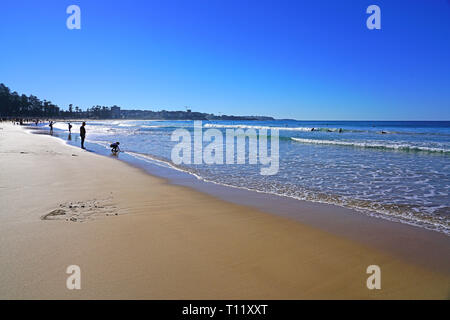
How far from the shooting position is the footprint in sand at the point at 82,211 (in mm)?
4898

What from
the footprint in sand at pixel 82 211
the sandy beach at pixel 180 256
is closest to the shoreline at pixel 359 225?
the sandy beach at pixel 180 256

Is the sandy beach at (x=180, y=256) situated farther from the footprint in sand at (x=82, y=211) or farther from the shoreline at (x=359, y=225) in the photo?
the shoreline at (x=359, y=225)

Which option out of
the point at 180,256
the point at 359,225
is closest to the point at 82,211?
the point at 180,256

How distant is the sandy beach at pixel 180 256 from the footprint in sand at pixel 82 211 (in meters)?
0.02

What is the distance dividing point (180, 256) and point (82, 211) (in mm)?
2843

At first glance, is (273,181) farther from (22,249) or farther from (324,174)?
(22,249)

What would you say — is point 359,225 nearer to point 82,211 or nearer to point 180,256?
point 180,256

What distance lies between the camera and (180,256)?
A: 359 cm

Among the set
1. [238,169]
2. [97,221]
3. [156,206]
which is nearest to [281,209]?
[156,206]

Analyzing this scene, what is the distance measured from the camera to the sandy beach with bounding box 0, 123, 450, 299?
289cm

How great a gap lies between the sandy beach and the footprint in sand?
18 millimetres

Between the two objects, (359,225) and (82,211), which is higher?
(82,211)
